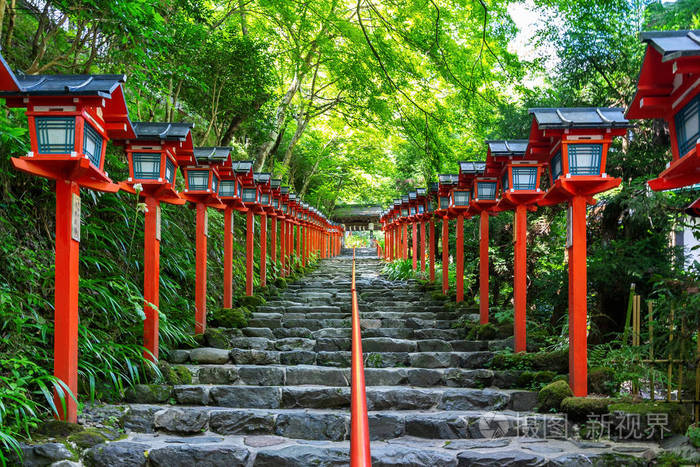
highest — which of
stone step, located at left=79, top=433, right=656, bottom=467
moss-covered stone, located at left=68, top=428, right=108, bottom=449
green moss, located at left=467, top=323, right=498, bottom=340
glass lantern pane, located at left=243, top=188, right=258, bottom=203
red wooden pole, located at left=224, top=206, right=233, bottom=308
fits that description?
glass lantern pane, located at left=243, top=188, right=258, bottom=203

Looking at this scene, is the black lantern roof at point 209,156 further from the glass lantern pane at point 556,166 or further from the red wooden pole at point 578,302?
the red wooden pole at point 578,302

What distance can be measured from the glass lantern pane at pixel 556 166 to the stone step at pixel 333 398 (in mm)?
2386

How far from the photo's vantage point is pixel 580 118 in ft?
17.9

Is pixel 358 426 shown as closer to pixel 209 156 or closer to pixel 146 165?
pixel 146 165

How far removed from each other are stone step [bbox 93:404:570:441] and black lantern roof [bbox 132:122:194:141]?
2.90 meters

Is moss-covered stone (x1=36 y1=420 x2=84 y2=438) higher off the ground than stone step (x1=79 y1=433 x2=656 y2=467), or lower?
higher

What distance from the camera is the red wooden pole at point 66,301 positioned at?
Result: 14.4ft

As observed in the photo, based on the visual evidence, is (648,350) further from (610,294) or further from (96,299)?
(96,299)

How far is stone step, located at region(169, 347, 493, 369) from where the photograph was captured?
701cm

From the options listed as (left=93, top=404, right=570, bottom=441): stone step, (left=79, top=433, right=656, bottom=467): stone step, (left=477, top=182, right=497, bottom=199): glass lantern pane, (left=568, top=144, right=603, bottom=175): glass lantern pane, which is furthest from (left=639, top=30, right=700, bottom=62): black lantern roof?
(left=477, top=182, right=497, bottom=199): glass lantern pane

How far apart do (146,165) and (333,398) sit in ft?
11.0

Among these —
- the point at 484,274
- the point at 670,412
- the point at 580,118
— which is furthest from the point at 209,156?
the point at 670,412

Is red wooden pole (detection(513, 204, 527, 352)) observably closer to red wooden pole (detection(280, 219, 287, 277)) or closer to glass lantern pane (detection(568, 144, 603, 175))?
glass lantern pane (detection(568, 144, 603, 175))

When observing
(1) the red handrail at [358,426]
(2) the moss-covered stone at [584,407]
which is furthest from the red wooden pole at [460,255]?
(1) the red handrail at [358,426]
